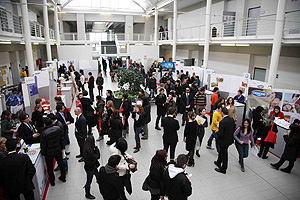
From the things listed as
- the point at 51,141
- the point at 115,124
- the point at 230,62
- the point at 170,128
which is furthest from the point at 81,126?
the point at 230,62

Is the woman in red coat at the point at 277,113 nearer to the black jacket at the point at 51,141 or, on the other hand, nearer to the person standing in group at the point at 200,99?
the person standing in group at the point at 200,99

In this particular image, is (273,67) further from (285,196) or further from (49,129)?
(49,129)

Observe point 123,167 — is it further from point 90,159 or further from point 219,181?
point 219,181

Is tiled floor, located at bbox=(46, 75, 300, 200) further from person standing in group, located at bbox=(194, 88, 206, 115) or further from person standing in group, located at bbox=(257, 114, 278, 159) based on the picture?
person standing in group, located at bbox=(194, 88, 206, 115)

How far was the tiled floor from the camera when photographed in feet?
15.2

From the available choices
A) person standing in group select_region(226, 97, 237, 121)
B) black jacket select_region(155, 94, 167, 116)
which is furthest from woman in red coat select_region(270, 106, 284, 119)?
black jacket select_region(155, 94, 167, 116)

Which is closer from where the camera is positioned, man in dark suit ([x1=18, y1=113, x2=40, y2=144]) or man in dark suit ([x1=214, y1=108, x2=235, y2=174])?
man in dark suit ([x1=18, y1=113, x2=40, y2=144])

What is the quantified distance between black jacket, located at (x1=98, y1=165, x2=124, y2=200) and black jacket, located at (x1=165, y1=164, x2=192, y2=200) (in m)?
0.75

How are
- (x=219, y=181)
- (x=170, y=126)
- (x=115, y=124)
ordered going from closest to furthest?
1. (x=170, y=126)
2. (x=219, y=181)
3. (x=115, y=124)

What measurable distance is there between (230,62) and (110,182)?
13.6 meters

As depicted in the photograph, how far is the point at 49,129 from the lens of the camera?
444cm

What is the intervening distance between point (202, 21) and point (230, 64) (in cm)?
570

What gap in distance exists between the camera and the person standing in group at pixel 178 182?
3.03 metres

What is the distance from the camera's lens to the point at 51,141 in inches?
175
